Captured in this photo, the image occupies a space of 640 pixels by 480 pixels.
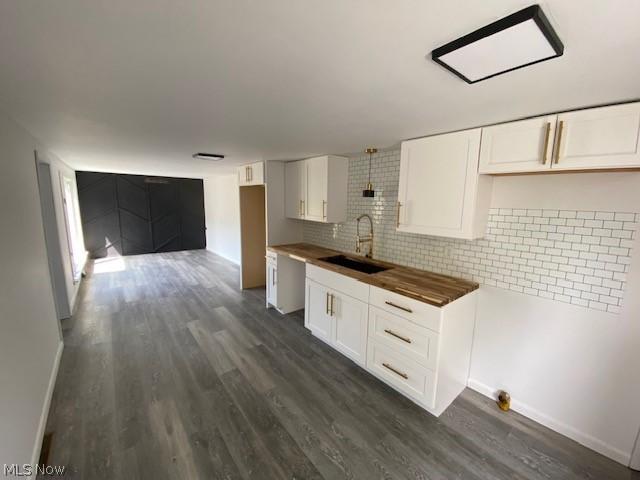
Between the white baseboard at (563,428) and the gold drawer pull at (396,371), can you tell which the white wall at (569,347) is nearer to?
the white baseboard at (563,428)

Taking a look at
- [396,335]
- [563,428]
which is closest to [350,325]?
[396,335]

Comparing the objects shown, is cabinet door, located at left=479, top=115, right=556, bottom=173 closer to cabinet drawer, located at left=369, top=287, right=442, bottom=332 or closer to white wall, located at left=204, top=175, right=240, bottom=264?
cabinet drawer, located at left=369, top=287, right=442, bottom=332

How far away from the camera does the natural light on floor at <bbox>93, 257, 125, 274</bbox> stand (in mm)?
5742

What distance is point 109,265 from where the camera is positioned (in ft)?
20.2

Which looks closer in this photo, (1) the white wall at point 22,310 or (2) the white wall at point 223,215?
(1) the white wall at point 22,310

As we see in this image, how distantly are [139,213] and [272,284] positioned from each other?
18.0 feet

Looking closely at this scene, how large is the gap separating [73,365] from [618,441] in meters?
4.28

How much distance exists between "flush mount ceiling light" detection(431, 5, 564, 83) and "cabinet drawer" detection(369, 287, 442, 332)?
1423mm

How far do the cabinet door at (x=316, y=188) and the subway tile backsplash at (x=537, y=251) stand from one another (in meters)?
0.67

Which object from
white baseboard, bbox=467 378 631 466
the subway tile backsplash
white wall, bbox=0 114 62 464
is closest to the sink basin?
the subway tile backsplash

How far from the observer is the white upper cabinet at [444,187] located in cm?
195

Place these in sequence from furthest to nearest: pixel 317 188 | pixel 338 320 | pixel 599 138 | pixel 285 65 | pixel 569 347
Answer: pixel 317 188, pixel 338 320, pixel 569 347, pixel 599 138, pixel 285 65

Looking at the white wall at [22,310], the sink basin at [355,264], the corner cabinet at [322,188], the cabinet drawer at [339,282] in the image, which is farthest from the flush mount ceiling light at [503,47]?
the white wall at [22,310]

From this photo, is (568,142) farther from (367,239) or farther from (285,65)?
(367,239)
